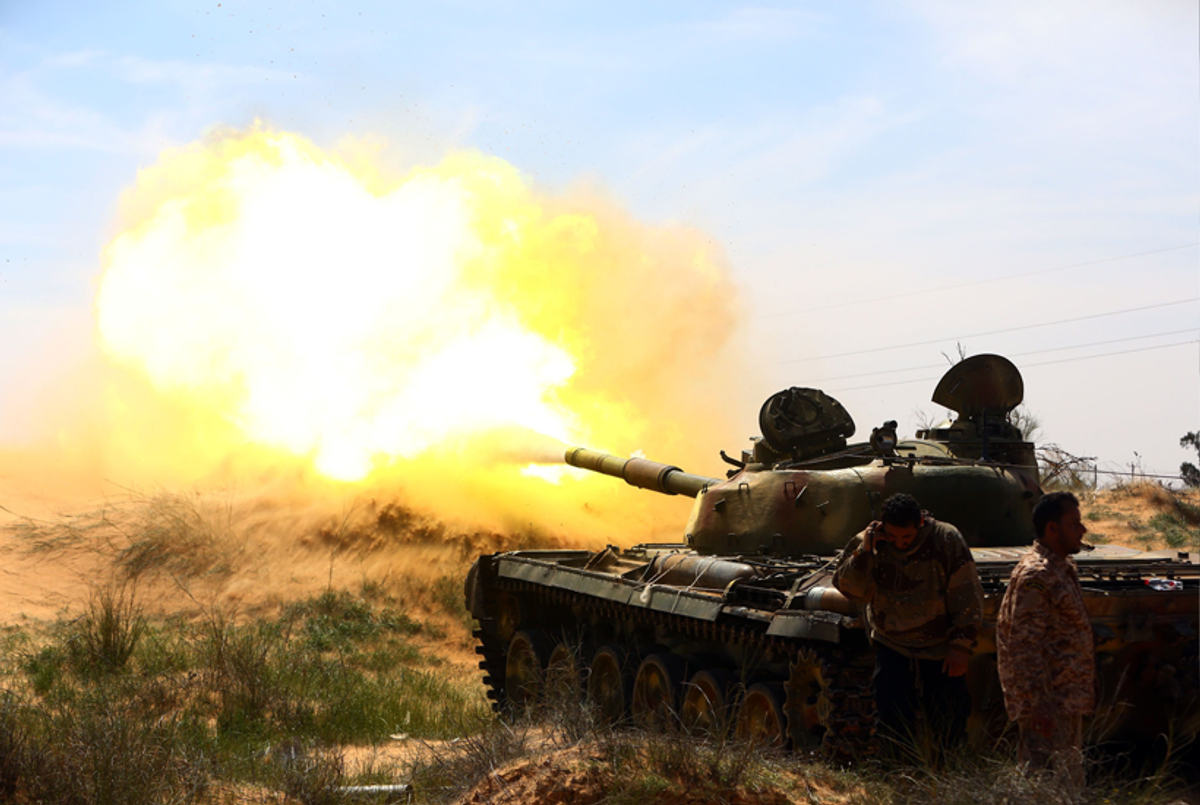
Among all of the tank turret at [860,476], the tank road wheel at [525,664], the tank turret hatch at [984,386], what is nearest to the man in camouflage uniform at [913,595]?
the tank turret at [860,476]

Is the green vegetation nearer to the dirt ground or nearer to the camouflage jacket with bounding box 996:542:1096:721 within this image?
the dirt ground

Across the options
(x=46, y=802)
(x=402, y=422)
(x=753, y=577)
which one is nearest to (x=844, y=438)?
(x=753, y=577)

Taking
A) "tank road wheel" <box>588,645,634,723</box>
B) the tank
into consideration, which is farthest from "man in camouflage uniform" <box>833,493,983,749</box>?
"tank road wheel" <box>588,645,634,723</box>

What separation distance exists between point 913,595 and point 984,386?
14.3 feet

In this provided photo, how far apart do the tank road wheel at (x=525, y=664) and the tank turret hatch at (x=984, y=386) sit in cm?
486

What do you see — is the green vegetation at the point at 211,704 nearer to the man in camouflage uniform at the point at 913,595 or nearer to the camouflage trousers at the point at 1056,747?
the man in camouflage uniform at the point at 913,595

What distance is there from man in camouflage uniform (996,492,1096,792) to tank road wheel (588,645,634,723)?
228 inches

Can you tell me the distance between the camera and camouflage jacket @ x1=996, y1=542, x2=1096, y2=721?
6.11m

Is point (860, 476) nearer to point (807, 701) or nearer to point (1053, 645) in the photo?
point (807, 701)

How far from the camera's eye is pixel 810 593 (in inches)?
330

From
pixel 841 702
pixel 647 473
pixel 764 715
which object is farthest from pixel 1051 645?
pixel 647 473

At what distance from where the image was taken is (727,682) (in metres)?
9.88

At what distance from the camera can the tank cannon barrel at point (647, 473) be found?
1312 centimetres

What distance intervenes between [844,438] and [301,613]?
1259 cm
